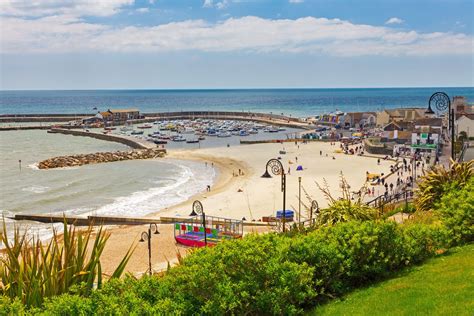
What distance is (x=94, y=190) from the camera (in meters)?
42.5

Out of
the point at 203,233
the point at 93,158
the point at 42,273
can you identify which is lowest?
the point at 203,233

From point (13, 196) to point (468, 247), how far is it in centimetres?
3674

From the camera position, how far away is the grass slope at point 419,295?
8.25 meters

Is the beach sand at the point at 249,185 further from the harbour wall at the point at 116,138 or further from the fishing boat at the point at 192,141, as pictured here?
the fishing boat at the point at 192,141

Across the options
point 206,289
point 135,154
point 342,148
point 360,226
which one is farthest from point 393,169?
point 206,289

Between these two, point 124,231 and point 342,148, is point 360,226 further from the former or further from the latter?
point 342,148

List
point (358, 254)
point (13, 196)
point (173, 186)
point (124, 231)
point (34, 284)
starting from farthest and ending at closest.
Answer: point (173, 186) < point (13, 196) < point (124, 231) < point (358, 254) < point (34, 284)

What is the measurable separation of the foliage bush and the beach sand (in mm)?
5441

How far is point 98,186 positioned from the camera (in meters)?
44.3

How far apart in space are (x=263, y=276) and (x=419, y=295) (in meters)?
2.81

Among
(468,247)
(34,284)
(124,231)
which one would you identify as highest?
(34,284)

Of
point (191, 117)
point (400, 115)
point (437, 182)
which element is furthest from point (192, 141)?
point (437, 182)

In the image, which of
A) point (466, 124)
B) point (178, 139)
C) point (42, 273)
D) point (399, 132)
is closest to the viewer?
point (42, 273)

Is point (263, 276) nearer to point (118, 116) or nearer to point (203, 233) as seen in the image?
point (203, 233)
